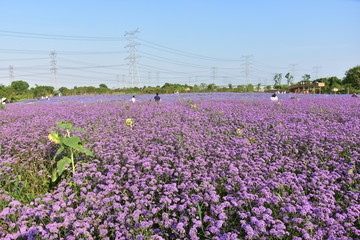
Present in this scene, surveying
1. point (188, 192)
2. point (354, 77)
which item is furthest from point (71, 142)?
point (354, 77)

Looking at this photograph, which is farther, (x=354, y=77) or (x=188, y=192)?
(x=354, y=77)

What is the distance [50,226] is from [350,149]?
17.6 feet

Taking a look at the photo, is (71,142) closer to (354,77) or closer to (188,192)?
(188,192)

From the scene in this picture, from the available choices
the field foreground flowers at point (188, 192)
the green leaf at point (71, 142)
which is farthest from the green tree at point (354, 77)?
the green leaf at point (71, 142)

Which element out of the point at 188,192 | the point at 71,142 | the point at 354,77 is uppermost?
the point at 354,77

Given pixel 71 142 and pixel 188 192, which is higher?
pixel 71 142

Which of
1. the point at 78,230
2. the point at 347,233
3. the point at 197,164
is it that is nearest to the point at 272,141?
the point at 197,164

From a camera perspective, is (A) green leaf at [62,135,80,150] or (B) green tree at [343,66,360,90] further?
(B) green tree at [343,66,360,90]

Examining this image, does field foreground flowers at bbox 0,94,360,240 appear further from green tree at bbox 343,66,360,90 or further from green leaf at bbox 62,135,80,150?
green tree at bbox 343,66,360,90

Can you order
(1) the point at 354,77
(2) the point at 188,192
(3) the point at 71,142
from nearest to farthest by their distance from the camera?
(2) the point at 188,192
(3) the point at 71,142
(1) the point at 354,77

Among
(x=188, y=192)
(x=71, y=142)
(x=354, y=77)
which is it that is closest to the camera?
(x=188, y=192)

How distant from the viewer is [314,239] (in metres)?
2.61

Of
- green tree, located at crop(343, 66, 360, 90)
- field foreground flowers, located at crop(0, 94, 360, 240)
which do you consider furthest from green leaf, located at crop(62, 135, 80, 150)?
green tree, located at crop(343, 66, 360, 90)

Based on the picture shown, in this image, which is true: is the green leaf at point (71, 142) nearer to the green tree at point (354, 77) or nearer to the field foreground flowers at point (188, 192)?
the field foreground flowers at point (188, 192)
